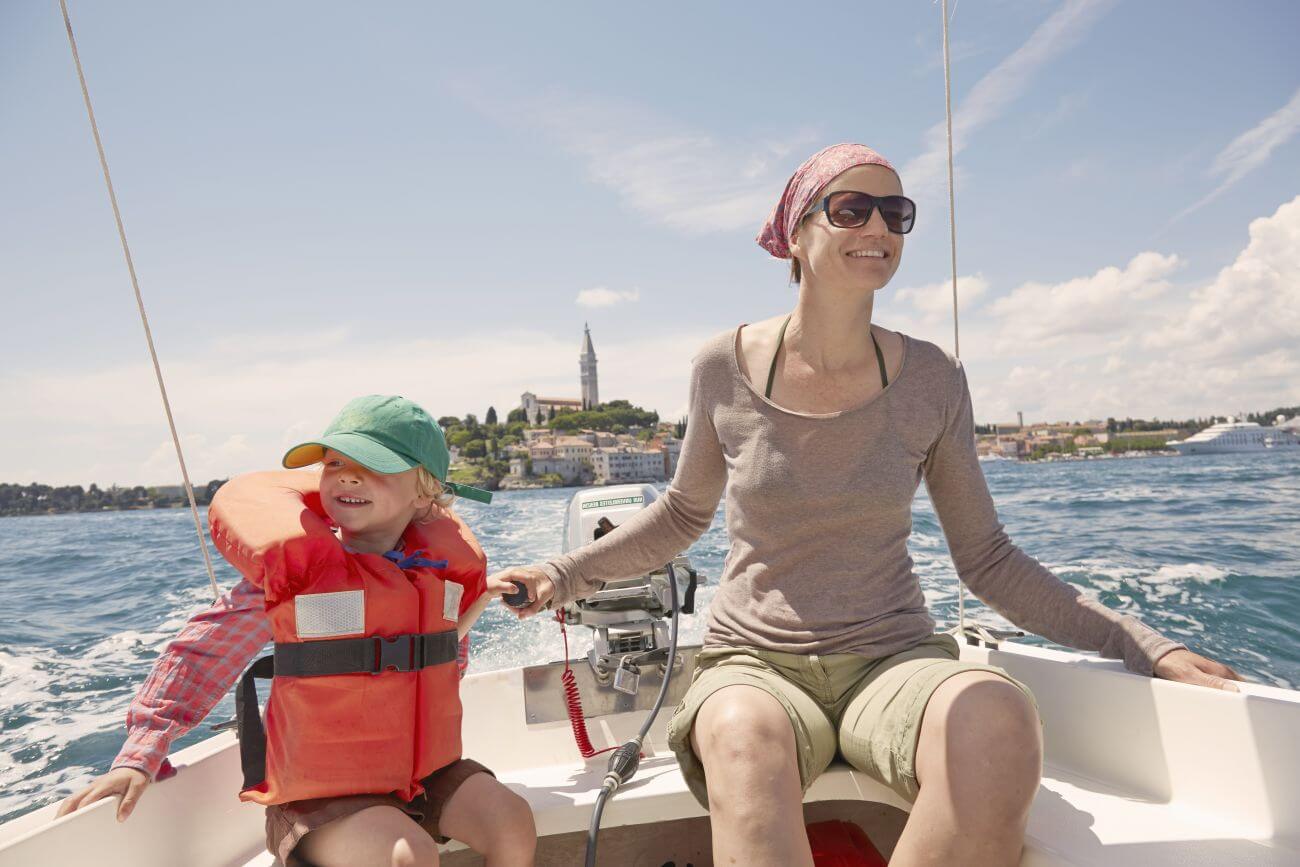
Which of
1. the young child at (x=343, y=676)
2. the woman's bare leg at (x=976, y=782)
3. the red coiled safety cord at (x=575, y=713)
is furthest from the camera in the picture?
the red coiled safety cord at (x=575, y=713)

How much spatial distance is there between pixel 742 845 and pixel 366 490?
0.85 m

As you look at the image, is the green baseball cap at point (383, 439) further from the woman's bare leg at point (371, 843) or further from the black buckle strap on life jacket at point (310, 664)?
the woman's bare leg at point (371, 843)

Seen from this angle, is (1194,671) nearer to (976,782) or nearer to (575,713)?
(976,782)

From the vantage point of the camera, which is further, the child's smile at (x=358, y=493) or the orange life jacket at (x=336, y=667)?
the child's smile at (x=358, y=493)

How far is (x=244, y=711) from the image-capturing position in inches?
49.8

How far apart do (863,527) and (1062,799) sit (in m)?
0.60

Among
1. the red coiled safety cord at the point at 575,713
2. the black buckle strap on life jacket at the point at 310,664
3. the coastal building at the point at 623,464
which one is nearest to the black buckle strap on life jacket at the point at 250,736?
the black buckle strap on life jacket at the point at 310,664

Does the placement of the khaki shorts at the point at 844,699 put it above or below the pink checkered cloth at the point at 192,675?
below

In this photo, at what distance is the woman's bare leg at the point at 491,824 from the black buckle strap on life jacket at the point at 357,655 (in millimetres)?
227

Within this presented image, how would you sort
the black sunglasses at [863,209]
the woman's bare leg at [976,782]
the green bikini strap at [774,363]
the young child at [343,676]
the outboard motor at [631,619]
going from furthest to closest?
the outboard motor at [631,619]
the green bikini strap at [774,363]
the black sunglasses at [863,209]
the young child at [343,676]
the woman's bare leg at [976,782]

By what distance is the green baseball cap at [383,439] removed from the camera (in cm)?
136

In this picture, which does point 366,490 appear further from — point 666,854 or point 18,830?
point 666,854

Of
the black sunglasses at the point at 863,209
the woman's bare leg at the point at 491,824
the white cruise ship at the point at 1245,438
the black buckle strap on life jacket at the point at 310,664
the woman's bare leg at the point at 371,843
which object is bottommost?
the white cruise ship at the point at 1245,438

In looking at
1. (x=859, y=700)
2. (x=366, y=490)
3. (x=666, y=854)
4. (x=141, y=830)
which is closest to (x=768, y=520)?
(x=859, y=700)
